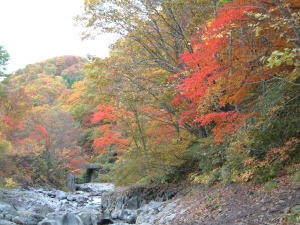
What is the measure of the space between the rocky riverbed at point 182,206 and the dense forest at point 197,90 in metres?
0.59

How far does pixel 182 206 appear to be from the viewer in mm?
10711

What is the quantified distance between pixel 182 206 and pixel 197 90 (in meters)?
3.57

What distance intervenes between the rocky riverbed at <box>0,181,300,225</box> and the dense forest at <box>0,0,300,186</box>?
587mm

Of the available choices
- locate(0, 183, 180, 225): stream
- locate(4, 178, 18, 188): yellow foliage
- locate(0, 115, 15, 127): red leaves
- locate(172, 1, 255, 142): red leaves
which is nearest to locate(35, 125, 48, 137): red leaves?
locate(0, 115, 15, 127): red leaves

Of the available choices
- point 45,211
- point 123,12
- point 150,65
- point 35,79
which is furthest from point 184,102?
point 35,79

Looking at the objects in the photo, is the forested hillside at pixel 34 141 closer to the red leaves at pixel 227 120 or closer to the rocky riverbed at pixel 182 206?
the rocky riverbed at pixel 182 206

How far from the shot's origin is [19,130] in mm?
30344

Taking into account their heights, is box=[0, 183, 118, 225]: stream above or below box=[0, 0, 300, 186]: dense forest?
below

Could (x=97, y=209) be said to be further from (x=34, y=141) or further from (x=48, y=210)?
(x=34, y=141)

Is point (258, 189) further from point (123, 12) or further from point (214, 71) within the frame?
point (123, 12)

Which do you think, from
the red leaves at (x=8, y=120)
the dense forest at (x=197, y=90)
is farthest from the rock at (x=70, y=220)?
the red leaves at (x=8, y=120)

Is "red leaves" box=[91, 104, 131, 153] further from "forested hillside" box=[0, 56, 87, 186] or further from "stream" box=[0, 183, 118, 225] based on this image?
"forested hillside" box=[0, 56, 87, 186]

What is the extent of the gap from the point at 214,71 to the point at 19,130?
2471 centimetres

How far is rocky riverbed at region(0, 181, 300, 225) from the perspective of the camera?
7.08m
